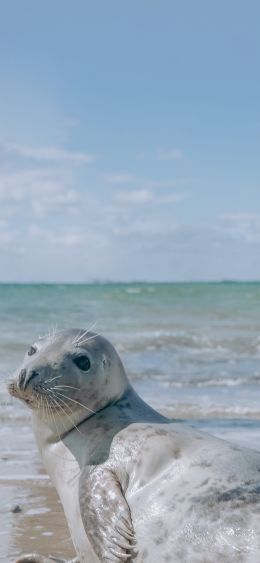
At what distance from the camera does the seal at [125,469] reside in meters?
4.12

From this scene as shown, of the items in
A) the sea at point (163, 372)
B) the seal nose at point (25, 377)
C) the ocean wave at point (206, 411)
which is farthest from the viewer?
the ocean wave at point (206, 411)

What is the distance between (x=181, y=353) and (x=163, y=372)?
3741 mm

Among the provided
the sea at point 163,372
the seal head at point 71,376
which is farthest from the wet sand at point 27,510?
the seal head at point 71,376

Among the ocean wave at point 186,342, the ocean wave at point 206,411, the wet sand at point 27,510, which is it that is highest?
the ocean wave at point 186,342

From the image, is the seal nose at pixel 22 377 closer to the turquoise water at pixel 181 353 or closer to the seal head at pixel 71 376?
the seal head at pixel 71 376

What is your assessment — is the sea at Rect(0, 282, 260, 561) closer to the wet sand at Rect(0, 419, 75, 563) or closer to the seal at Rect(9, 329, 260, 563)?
the wet sand at Rect(0, 419, 75, 563)

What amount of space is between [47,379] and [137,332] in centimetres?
1800

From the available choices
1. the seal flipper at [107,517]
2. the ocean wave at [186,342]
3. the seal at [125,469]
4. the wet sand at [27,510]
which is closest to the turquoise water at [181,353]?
the ocean wave at [186,342]

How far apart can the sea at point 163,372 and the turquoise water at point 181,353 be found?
0.04 ft

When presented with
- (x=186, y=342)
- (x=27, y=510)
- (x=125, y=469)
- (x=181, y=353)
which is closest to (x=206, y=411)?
(x=27, y=510)

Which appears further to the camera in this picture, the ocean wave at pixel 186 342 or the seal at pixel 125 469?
the ocean wave at pixel 186 342

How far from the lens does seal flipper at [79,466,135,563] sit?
166 inches

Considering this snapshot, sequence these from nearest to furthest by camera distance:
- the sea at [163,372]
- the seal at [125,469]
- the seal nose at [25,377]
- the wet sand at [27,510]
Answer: the seal at [125,469] → the seal nose at [25,377] → the wet sand at [27,510] → the sea at [163,372]

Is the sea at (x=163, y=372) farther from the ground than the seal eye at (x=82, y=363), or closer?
closer
